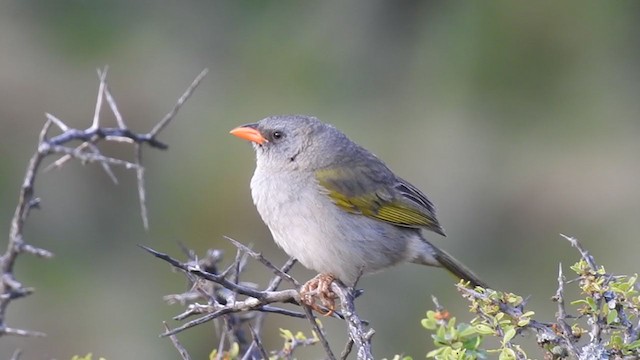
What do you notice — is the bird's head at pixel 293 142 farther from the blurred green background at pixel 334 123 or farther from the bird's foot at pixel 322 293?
the blurred green background at pixel 334 123

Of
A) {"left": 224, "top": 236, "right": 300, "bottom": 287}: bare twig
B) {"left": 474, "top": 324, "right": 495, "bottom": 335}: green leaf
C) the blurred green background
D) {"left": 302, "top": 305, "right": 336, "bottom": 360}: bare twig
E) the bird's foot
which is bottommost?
{"left": 302, "top": 305, "right": 336, "bottom": 360}: bare twig

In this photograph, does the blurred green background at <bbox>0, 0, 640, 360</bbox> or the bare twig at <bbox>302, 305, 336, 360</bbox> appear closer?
the bare twig at <bbox>302, 305, 336, 360</bbox>

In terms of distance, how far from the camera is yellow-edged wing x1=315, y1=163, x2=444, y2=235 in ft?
19.2

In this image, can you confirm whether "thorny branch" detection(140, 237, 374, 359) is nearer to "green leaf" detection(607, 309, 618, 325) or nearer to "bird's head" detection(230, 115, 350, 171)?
"green leaf" detection(607, 309, 618, 325)

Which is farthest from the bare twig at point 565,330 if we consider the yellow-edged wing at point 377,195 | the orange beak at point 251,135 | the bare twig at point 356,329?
the orange beak at point 251,135

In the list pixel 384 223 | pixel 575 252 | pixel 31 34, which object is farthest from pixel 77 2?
pixel 384 223

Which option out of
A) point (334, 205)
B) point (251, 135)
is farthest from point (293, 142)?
point (334, 205)

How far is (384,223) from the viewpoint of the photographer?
5941 millimetres

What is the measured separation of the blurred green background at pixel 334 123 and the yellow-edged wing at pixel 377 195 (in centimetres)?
327

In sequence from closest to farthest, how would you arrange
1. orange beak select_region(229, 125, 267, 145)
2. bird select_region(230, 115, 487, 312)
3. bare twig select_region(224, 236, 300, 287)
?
bare twig select_region(224, 236, 300, 287), bird select_region(230, 115, 487, 312), orange beak select_region(229, 125, 267, 145)

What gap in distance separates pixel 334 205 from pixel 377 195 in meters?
0.35

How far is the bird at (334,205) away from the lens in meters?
5.57

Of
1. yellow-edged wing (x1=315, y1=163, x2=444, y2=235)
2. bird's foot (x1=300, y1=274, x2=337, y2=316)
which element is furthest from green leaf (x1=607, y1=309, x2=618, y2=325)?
yellow-edged wing (x1=315, y1=163, x2=444, y2=235)

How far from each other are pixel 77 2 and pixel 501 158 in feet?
15.4
